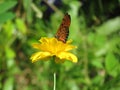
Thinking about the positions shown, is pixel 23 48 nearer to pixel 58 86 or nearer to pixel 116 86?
pixel 58 86

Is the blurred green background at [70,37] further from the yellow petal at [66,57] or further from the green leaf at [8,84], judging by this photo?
the yellow petal at [66,57]

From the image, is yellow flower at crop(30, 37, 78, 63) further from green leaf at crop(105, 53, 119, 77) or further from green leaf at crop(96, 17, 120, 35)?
green leaf at crop(96, 17, 120, 35)

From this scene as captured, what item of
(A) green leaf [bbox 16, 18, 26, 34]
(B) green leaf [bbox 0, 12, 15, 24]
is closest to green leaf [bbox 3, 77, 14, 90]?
(A) green leaf [bbox 16, 18, 26, 34]

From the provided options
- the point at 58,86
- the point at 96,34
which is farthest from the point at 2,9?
the point at 96,34

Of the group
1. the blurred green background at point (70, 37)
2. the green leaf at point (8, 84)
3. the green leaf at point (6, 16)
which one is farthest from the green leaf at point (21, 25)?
the green leaf at point (6, 16)

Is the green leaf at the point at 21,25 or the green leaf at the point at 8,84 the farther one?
the green leaf at the point at 21,25

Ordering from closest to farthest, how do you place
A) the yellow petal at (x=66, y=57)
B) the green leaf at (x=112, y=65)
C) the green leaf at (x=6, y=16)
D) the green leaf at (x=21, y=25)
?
1. the yellow petal at (x=66, y=57)
2. the green leaf at (x=6, y=16)
3. the green leaf at (x=112, y=65)
4. the green leaf at (x=21, y=25)

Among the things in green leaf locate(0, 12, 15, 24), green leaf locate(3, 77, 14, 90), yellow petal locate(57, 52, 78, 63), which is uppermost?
green leaf locate(3, 77, 14, 90)

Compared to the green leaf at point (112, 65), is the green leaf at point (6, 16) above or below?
below
